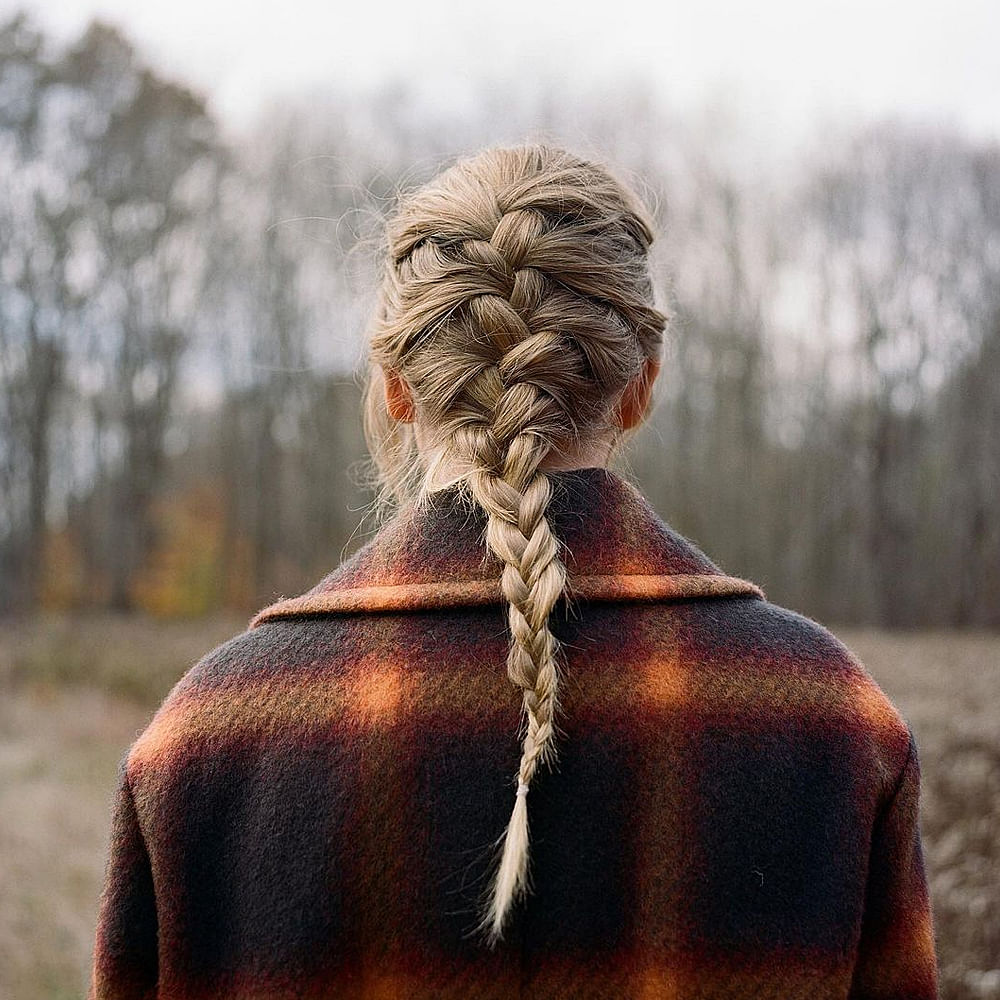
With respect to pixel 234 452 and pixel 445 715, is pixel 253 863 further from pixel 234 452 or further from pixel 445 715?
pixel 234 452

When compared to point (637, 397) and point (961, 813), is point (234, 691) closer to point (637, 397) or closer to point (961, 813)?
point (637, 397)

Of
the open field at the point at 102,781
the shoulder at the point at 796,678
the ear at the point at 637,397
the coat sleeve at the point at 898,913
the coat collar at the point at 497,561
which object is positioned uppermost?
the ear at the point at 637,397

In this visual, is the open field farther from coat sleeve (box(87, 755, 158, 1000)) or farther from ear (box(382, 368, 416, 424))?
ear (box(382, 368, 416, 424))

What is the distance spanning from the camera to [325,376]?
23.6m

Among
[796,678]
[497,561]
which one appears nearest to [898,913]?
[796,678]

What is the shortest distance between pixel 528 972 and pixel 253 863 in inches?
15.0

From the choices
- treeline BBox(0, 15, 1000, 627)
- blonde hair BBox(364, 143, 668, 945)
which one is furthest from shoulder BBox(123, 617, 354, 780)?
treeline BBox(0, 15, 1000, 627)

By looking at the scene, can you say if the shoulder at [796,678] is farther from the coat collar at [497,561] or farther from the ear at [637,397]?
the ear at [637,397]

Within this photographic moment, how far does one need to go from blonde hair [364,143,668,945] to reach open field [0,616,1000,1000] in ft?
1.94

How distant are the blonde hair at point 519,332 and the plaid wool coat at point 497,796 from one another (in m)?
0.06

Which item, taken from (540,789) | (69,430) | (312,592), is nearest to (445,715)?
(540,789)

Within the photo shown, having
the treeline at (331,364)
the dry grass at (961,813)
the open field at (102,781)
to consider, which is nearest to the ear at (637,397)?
the open field at (102,781)

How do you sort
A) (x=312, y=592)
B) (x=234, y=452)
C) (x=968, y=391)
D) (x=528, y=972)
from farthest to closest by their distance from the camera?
(x=234, y=452)
(x=968, y=391)
(x=312, y=592)
(x=528, y=972)

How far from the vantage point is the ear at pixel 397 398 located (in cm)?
148
